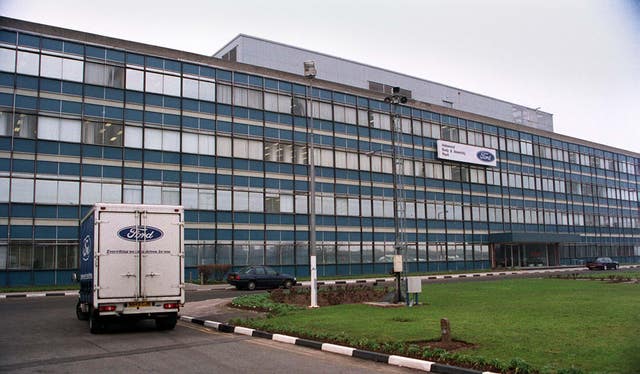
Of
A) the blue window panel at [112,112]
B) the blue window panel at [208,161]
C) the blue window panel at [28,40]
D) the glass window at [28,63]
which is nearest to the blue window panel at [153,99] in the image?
the blue window panel at [112,112]

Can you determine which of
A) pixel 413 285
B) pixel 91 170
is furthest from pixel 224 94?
pixel 413 285

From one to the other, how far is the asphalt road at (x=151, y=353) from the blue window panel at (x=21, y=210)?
21.4m

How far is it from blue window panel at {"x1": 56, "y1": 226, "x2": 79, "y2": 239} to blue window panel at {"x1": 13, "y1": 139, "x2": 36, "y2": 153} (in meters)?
5.27

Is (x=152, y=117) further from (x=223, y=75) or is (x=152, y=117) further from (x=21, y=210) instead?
(x=21, y=210)

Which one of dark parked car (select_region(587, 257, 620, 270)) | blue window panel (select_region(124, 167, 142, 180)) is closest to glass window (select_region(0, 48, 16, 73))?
blue window panel (select_region(124, 167, 142, 180))

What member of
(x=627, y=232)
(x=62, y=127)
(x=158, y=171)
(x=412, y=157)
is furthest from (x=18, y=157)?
(x=627, y=232)

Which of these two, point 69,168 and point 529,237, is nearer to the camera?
point 69,168

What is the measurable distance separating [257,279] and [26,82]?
19577mm

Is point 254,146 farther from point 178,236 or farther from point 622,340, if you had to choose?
point 622,340

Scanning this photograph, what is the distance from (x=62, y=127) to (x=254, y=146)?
Answer: 565 inches

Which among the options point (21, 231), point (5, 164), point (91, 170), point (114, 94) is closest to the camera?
point (5, 164)

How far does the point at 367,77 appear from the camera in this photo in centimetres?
6025

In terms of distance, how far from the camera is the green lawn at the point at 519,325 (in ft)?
31.7

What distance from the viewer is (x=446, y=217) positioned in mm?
58469
